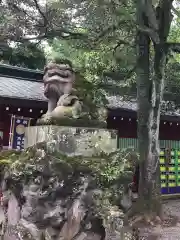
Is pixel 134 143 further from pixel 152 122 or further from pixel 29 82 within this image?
pixel 29 82

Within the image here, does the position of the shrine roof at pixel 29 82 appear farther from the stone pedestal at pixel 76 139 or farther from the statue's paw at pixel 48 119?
the statue's paw at pixel 48 119

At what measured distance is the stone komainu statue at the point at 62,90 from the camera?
4957 millimetres

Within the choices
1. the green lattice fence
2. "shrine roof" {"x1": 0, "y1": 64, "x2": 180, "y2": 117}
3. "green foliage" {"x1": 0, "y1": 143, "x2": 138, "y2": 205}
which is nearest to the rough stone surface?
"green foliage" {"x1": 0, "y1": 143, "x2": 138, "y2": 205}

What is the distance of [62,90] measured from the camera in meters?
5.17

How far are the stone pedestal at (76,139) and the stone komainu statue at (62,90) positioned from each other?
20cm

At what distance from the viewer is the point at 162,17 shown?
10109mm

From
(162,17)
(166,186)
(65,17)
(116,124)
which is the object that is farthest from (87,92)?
(166,186)

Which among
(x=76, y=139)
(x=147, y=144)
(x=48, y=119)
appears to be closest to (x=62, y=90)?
(x=48, y=119)

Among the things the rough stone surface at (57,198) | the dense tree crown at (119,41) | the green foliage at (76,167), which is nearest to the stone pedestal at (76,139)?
the rough stone surface at (57,198)

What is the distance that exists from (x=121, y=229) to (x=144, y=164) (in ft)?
18.0

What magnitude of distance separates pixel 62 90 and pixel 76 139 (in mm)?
829

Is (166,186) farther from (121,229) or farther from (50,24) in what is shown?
(121,229)

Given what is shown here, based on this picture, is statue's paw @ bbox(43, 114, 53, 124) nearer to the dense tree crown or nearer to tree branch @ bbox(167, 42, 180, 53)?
the dense tree crown

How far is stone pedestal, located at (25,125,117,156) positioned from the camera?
15.6 feet
